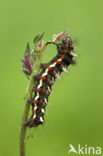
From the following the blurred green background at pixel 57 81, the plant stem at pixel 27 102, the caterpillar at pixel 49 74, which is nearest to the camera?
the plant stem at pixel 27 102

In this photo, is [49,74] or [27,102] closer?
[27,102]

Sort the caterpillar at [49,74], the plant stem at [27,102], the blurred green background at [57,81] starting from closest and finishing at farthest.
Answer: the plant stem at [27,102], the caterpillar at [49,74], the blurred green background at [57,81]

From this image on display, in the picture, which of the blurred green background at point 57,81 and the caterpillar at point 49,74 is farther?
the blurred green background at point 57,81

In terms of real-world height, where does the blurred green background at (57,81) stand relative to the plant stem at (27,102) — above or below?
above

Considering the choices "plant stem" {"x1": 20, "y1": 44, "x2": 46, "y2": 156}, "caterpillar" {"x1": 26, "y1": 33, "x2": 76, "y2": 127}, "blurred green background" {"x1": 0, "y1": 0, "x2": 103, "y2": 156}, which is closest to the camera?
"plant stem" {"x1": 20, "y1": 44, "x2": 46, "y2": 156}

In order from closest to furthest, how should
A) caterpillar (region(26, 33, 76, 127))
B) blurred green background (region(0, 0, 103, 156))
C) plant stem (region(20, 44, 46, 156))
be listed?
plant stem (region(20, 44, 46, 156))
caterpillar (region(26, 33, 76, 127))
blurred green background (region(0, 0, 103, 156))

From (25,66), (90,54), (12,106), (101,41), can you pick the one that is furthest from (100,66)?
(25,66)
